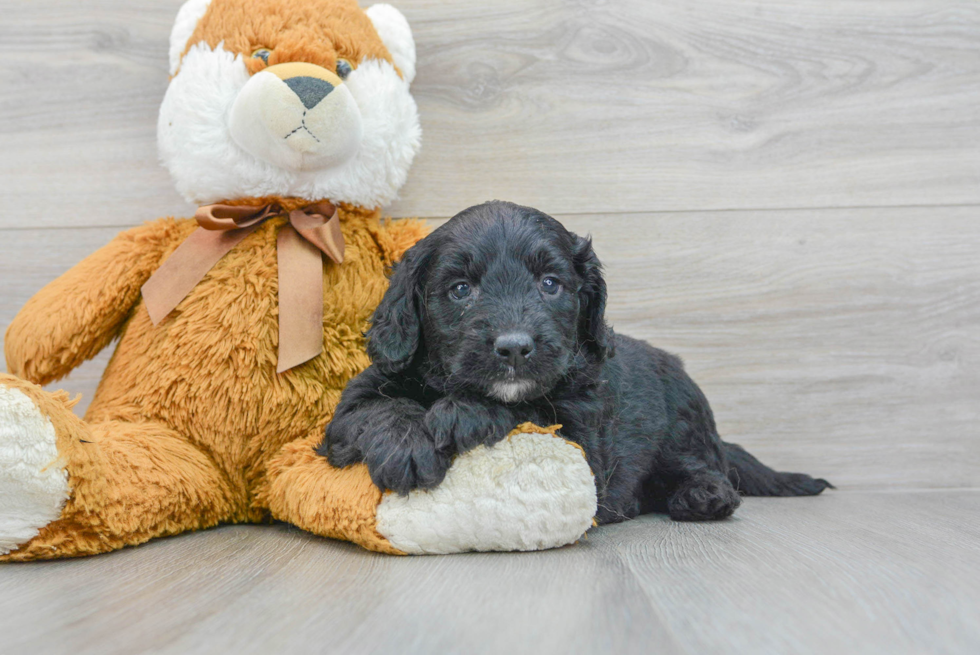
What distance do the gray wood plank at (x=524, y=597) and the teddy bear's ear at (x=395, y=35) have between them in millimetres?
1120

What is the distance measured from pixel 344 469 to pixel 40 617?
1.72ft

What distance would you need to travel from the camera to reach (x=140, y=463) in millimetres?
1396

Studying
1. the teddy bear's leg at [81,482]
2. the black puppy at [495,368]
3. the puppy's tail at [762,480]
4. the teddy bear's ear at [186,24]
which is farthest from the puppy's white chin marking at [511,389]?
the teddy bear's ear at [186,24]

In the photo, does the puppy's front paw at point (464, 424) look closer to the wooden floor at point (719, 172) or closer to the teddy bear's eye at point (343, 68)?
the teddy bear's eye at point (343, 68)

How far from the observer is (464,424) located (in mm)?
1271

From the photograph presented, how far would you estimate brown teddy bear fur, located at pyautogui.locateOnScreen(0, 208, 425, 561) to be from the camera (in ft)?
4.75

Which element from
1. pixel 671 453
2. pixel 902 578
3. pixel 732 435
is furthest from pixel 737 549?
pixel 732 435

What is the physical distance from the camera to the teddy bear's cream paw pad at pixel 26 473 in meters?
1.16

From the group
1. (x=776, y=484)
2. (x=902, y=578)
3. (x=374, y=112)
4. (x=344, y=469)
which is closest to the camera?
(x=902, y=578)

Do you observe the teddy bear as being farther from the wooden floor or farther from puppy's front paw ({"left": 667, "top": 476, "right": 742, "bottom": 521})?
puppy's front paw ({"left": 667, "top": 476, "right": 742, "bottom": 521})

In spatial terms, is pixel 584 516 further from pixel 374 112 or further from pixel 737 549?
pixel 374 112

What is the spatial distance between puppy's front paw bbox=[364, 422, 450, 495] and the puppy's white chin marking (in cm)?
13

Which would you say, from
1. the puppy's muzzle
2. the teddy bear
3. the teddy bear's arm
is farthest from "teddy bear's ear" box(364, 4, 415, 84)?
the teddy bear's arm

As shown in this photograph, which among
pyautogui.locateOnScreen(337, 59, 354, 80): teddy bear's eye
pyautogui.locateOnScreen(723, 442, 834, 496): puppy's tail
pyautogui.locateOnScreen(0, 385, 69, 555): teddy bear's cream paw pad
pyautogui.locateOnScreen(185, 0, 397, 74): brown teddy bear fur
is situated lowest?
pyautogui.locateOnScreen(723, 442, 834, 496): puppy's tail
